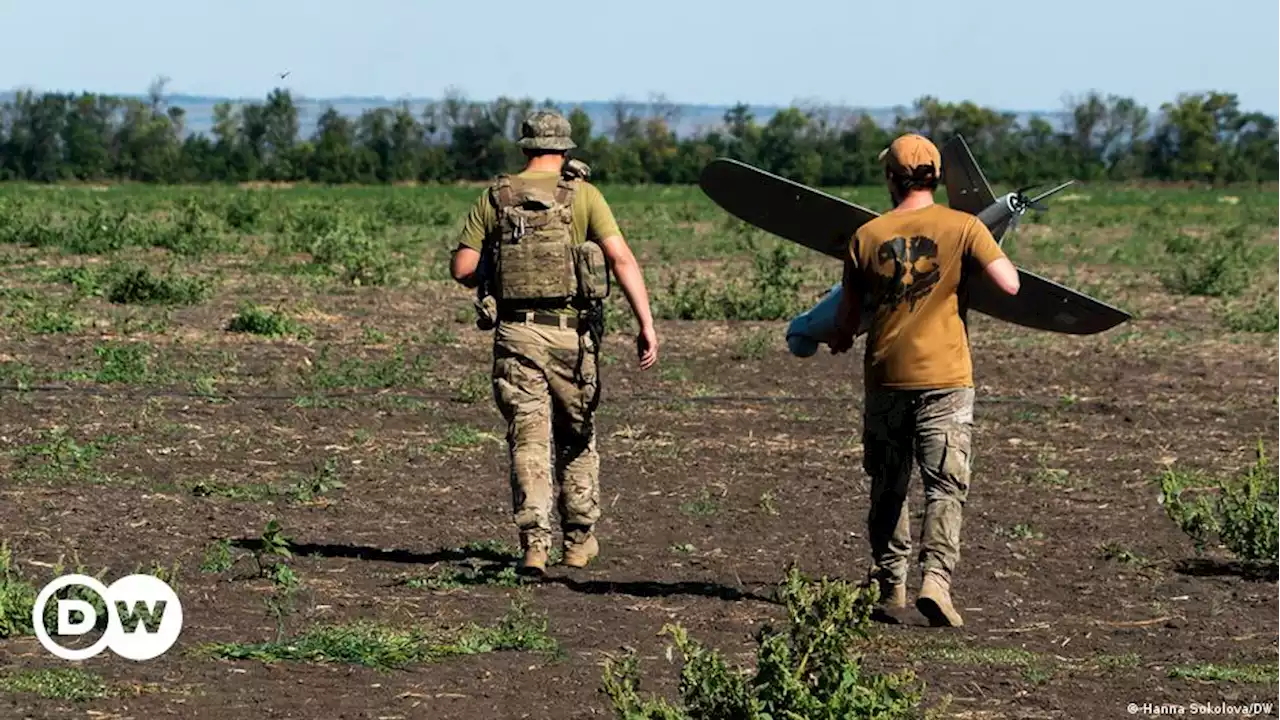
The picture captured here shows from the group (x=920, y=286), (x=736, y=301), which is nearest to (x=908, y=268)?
(x=920, y=286)

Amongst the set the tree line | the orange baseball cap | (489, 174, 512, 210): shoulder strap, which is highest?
the orange baseball cap

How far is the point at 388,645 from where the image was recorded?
22.2 feet

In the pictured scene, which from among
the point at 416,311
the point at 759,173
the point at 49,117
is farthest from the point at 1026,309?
the point at 49,117

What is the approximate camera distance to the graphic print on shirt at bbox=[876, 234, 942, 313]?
7312mm

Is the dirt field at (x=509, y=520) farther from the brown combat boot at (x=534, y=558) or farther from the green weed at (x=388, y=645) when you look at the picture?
the brown combat boot at (x=534, y=558)

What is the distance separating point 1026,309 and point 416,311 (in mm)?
10567

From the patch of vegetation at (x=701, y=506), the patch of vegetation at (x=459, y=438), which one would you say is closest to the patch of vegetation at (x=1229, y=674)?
the patch of vegetation at (x=701, y=506)

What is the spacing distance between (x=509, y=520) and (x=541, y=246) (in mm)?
1876

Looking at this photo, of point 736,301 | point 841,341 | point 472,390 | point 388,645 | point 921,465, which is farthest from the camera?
point 736,301

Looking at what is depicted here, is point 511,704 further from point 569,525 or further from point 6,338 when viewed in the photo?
point 6,338

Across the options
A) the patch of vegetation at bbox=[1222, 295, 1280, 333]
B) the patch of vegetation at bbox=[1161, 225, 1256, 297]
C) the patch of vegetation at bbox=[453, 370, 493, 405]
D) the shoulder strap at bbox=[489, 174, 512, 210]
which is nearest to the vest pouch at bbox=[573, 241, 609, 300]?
the shoulder strap at bbox=[489, 174, 512, 210]

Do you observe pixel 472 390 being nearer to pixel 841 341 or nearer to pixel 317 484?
pixel 317 484

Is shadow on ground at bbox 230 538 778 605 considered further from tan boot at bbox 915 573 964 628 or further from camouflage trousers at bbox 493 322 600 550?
tan boot at bbox 915 573 964 628

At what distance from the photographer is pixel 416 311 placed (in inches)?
713
